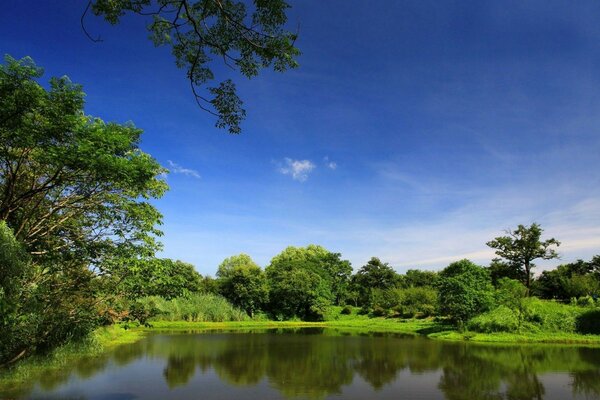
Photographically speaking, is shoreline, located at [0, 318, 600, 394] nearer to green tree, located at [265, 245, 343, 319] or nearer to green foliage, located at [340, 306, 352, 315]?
green tree, located at [265, 245, 343, 319]

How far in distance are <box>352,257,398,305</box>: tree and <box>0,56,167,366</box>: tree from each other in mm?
60895

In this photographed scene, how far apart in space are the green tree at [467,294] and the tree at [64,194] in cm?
3405

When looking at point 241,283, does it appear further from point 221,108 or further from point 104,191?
point 221,108

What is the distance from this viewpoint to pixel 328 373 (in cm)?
2167

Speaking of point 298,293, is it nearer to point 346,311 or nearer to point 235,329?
point 346,311

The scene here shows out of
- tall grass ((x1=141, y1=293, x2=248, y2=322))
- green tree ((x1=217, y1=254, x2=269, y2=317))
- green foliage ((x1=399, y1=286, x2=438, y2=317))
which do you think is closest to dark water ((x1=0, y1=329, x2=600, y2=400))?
tall grass ((x1=141, y1=293, x2=248, y2=322))

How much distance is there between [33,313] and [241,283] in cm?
4821

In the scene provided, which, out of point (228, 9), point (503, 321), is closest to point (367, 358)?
point (503, 321)

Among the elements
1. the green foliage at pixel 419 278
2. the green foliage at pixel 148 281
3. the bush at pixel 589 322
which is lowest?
the bush at pixel 589 322

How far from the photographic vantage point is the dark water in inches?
676

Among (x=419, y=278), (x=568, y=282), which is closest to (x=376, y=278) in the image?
(x=419, y=278)

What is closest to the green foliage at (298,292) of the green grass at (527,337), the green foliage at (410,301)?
the green foliage at (410,301)

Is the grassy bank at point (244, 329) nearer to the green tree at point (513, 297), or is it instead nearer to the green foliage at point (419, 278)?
the green tree at point (513, 297)

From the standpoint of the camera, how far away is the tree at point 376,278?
238 feet
